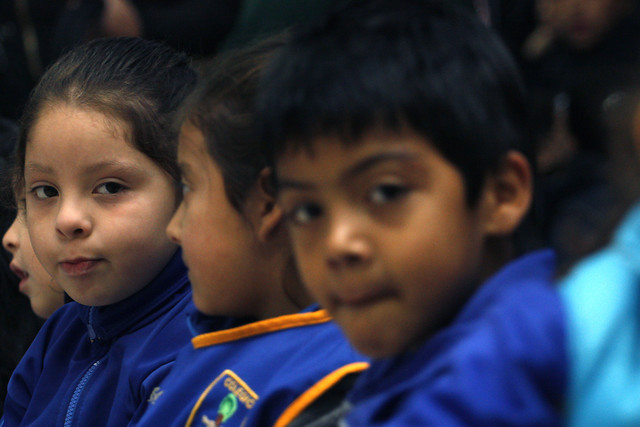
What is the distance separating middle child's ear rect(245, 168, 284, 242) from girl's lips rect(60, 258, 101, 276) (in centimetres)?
53

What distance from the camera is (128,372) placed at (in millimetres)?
1855

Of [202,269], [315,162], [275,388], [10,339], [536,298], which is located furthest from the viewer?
[10,339]

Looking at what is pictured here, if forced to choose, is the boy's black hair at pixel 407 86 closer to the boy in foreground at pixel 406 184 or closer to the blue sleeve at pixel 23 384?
the boy in foreground at pixel 406 184

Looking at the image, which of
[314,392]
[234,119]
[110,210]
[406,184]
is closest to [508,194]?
[406,184]

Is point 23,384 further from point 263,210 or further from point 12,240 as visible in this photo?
point 263,210

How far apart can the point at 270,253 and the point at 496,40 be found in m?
0.57

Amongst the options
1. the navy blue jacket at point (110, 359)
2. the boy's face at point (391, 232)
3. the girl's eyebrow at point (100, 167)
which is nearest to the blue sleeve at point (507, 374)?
the boy's face at point (391, 232)

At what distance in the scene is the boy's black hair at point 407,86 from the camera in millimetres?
1040

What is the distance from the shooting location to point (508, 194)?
1.11 metres

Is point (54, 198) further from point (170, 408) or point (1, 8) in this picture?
point (1, 8)

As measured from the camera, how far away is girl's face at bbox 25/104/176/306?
1833 millimetres

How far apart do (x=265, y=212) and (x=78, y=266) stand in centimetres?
58

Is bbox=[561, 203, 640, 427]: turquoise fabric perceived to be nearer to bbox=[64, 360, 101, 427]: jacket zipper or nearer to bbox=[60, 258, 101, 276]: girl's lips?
bbox=[60, 258, 101, 276]: girl's lips

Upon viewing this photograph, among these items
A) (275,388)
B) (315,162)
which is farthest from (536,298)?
(275,388)
